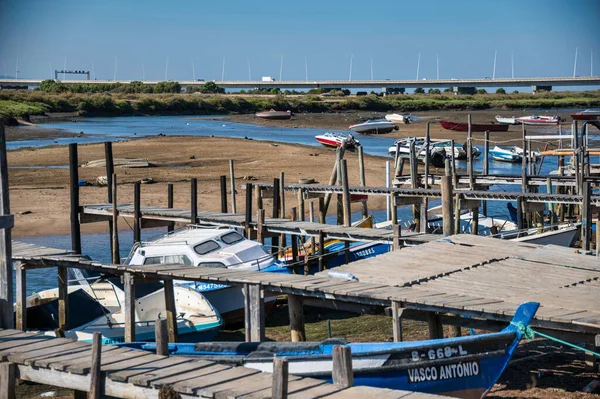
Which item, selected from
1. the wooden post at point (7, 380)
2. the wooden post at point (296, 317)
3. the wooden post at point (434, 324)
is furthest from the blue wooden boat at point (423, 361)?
the wooden post at point (296, 317)

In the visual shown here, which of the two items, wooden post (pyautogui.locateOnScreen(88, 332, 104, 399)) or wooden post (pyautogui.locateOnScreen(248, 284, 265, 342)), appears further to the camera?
wooden post (pyautogui.locateOnScreen(248, 284, 265, 342))

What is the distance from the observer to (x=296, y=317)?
14336mm

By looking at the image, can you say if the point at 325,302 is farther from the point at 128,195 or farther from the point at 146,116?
the point at 146,116

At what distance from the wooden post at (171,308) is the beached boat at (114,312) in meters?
0.18

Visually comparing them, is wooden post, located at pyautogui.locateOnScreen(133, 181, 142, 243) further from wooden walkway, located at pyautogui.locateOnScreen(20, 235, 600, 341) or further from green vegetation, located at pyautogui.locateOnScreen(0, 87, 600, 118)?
green vegetation, located at pyautogui.locateOnScreen(0, 87, 600, 118)

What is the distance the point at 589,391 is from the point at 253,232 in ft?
38.3

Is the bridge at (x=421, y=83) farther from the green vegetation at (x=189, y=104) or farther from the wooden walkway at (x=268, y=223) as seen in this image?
the wooden walkway at (x=268, y=223)

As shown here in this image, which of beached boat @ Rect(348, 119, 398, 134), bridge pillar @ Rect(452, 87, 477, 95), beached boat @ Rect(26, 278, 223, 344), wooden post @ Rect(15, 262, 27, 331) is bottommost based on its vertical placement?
beached boat @ Rect(26, 278, 223, 344)

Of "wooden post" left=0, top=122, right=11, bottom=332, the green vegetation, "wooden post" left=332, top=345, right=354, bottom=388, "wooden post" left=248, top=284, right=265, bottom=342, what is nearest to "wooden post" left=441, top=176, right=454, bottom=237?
"wooden post" left=248, top=284, right=265, bottom=342

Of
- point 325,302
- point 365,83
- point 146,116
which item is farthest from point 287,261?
point 365,83

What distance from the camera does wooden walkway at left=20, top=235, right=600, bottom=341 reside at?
12164 mm

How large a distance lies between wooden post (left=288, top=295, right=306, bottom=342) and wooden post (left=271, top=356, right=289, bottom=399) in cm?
532

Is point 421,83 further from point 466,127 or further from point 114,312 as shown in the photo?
point 114,312

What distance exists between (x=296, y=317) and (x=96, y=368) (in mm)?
4754
